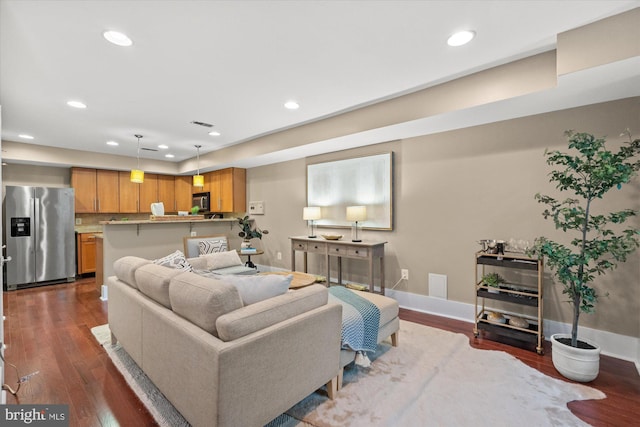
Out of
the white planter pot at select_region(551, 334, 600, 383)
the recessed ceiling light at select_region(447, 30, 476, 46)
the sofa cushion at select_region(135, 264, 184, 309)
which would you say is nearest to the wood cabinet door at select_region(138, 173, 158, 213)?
the sofa cushion at select_region(135, 264, 184, 309)

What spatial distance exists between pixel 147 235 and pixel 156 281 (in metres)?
3.01

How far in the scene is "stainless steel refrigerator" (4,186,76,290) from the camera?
467 centimetres

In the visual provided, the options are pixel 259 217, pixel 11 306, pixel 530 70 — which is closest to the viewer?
pixel 530 70

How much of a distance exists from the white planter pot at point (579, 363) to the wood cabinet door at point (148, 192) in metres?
7.46

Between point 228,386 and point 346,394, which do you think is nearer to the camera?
point 228,386

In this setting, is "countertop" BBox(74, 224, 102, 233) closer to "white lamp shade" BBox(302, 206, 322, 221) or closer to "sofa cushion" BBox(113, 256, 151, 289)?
"sofa cushion" BBox(113, 256, 151, 289)

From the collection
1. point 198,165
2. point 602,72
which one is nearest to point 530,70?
point 602,72

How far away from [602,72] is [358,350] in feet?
8.68

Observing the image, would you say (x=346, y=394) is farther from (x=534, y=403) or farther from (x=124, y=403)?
(x=124, y=403)

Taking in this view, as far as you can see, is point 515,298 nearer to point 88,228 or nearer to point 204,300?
point 204,300

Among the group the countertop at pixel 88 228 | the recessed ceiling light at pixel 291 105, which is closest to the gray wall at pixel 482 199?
the recessed ceiling light at pixel 291 105

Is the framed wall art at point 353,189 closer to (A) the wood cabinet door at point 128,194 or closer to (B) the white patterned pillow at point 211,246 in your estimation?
(B) the white patterned pillow at point 211,246

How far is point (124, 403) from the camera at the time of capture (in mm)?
1901

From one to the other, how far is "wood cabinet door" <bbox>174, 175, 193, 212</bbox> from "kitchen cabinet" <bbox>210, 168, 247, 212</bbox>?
3.61 feet
